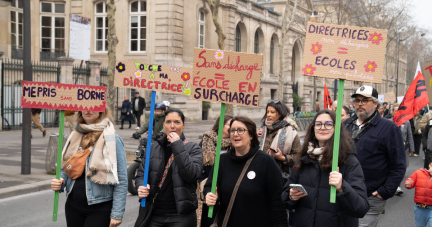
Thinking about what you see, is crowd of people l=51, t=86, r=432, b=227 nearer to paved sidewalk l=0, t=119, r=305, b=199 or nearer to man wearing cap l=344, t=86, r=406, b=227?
man wearing cap l=344, t=86, r=406, b=227

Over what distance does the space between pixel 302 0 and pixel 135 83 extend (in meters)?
44.6

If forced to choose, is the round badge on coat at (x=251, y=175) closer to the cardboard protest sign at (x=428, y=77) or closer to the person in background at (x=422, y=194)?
the person in background at (x=422, y=194)

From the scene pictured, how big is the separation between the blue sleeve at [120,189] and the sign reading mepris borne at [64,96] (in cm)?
41

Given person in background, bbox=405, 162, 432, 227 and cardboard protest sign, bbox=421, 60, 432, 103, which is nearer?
person in background, bbox=405, 162, 432, 227

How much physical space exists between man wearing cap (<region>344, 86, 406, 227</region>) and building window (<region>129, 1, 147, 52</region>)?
77.8 ft

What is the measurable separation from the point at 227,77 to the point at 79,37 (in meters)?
19.1

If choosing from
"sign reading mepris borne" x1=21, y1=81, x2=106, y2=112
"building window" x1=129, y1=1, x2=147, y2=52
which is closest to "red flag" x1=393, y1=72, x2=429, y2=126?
"sign reading mepris borne" x1=21, y1=81, x2=106, y2=112

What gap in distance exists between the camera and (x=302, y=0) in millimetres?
46969

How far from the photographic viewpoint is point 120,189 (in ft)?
13.4

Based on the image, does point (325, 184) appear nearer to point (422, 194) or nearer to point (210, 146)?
point (210, 146)

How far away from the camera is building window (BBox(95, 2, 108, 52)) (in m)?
27.9

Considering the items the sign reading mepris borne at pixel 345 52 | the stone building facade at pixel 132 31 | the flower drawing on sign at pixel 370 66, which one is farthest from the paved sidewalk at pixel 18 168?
the stone building facade at pixel 132 31

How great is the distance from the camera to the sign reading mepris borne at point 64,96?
169 inches

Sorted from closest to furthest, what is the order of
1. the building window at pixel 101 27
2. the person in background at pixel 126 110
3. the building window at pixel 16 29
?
the person in background at pixel 126 110 < the building window at pixel 16 29 < the building window at pixel 101 27
